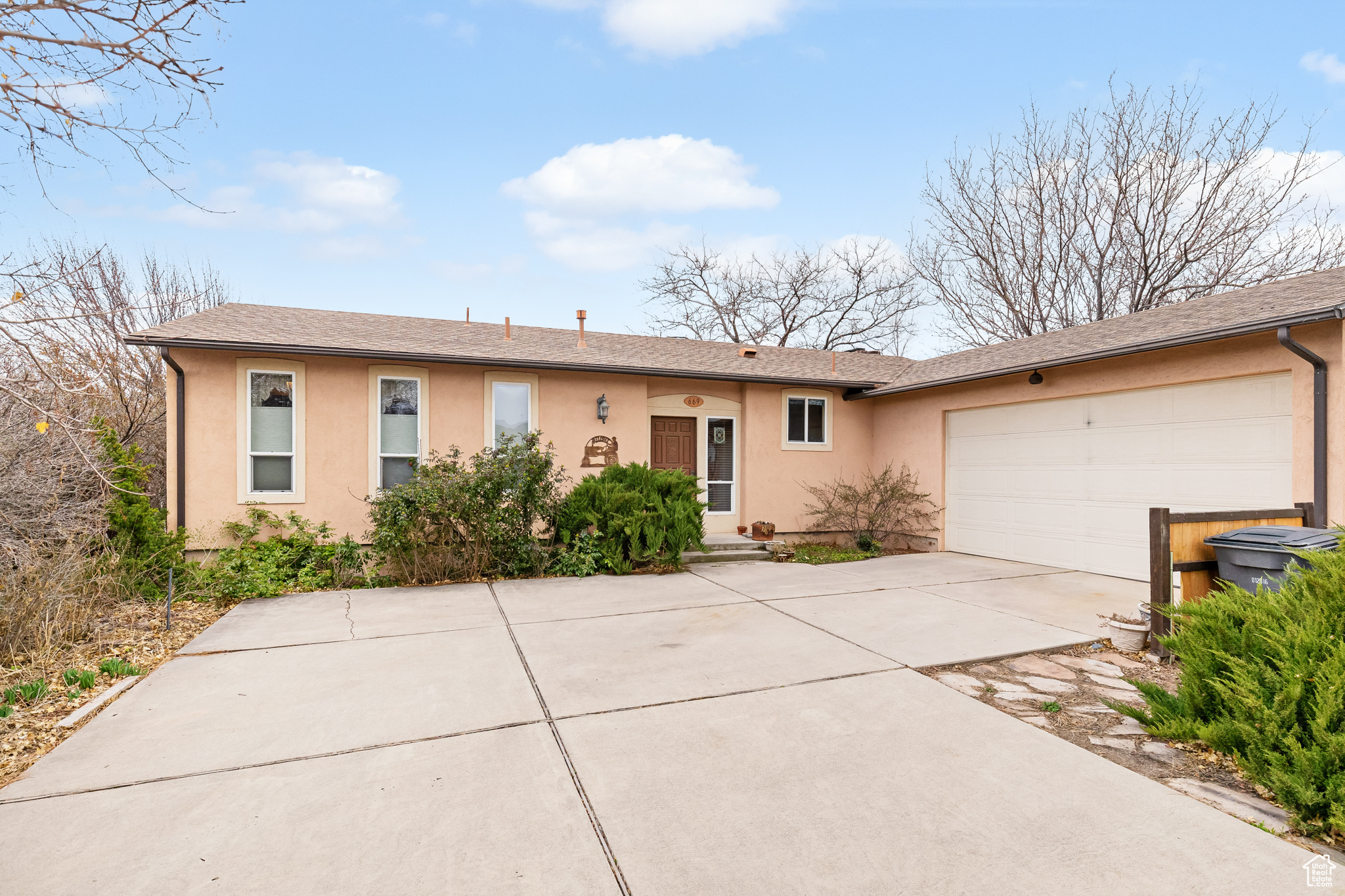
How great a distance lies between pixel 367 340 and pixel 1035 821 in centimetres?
938

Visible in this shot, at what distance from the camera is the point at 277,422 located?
8.61 metres

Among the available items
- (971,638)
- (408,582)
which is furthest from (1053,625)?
(408,582)

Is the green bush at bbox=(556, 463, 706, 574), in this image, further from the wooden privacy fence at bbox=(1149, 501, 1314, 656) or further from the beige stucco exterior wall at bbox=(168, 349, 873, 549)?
the wooden privacy fence at bbox=(1149, 501, 1314, 656)

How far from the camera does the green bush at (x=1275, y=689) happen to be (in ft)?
8.12

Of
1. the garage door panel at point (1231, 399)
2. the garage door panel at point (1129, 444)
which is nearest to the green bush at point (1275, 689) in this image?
the garage door panel at point (1231, 399)

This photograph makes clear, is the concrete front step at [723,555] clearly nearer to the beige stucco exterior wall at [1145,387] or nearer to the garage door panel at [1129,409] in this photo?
the beige stucco exterior wall at [1145,387]

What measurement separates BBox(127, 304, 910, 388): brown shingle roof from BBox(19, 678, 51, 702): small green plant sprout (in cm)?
505

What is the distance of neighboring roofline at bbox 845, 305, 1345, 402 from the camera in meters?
5.71

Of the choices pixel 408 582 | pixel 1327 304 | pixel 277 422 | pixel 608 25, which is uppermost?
pixel 608 25

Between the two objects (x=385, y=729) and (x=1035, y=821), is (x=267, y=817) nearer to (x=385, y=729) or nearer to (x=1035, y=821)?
(x=385, y=729)

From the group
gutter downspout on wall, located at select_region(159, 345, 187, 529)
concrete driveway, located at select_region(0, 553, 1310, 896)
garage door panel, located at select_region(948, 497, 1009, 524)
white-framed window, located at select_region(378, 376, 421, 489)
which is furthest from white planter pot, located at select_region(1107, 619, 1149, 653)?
gutter downspout on wall, located at select_region(159, 345, 187, 529)

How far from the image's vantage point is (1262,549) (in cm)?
450

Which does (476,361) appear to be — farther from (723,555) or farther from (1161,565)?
(1161,565)

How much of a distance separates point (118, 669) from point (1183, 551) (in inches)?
313
